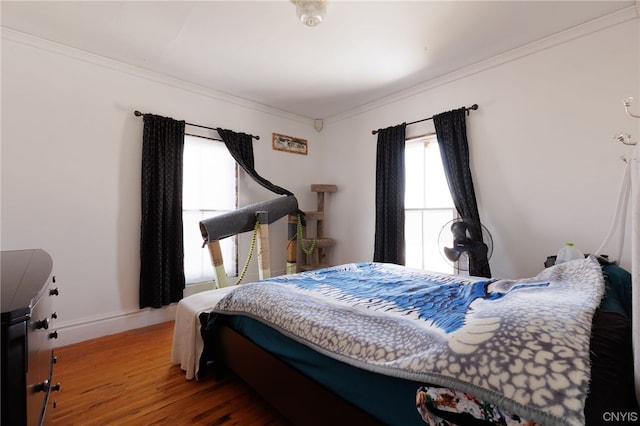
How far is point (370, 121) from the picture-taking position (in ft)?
12.2

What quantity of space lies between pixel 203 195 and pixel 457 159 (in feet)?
9.19

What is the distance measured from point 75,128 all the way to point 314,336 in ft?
9.27

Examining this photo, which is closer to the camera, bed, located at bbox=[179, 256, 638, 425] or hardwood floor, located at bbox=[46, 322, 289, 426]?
bed, located at bbox=[179, 256, 638, 425]

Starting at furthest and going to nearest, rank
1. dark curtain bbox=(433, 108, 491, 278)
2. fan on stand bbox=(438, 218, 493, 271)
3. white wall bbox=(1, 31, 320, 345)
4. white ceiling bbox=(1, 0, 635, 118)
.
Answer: dark curtain bbox=(433, 108, 491, 278)
fan on stand bbox=(438, 218, 493, 271)
white wall bbox=(1, 31, 320, 345)
white ceiling bbox=(1, 0, 635, 118)

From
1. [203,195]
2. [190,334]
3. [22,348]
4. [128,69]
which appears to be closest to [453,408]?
[22,348]

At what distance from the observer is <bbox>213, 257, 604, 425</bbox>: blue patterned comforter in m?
0.67

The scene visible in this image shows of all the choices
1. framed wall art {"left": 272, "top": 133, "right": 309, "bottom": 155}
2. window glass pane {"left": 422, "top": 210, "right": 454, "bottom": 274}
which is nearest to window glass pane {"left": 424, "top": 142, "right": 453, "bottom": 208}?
window glass pane {"left": 422, "top": 210, "right": 454, "bottom": 274}

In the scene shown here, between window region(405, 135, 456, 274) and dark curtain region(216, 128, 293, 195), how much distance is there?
1.70 meters

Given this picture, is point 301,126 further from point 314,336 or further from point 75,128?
point 314,336

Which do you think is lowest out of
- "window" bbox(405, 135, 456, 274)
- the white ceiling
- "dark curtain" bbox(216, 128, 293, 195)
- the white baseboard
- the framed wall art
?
the white baseboard

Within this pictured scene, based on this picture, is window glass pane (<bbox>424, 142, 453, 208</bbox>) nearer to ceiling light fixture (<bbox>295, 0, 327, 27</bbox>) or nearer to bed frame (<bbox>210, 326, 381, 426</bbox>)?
ceiling light fixture (<bbox>295, 0, 327, 27</bbox>)

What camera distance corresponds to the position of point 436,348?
2.85 ft

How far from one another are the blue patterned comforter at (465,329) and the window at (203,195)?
5.15 ft

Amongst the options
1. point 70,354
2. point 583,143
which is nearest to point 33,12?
point 70,354
